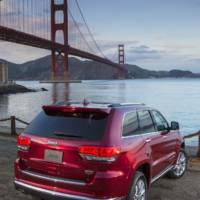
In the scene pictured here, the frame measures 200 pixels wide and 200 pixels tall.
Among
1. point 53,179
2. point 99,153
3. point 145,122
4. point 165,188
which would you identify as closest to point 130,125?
point 145,122

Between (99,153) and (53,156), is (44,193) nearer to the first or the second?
(53,156)

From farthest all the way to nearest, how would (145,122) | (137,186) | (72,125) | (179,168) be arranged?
(179,168) → (145,122) → (137,186) → (72,125)

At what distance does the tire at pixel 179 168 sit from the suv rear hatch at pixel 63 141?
270 cm

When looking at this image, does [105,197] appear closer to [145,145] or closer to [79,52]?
[145,145]

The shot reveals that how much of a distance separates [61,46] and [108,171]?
81907mm

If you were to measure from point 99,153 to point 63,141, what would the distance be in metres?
0.45

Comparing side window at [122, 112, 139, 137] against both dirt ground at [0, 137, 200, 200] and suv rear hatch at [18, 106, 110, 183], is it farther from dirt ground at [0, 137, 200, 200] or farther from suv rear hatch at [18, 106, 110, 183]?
dirt ground at [0, 137, 200, 200]

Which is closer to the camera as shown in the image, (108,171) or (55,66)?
(108,171)

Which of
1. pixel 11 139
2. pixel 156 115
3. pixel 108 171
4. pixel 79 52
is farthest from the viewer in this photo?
pixel 79 52

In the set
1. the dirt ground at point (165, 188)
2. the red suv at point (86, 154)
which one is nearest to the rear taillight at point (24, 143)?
the red suv at point (86, 154)

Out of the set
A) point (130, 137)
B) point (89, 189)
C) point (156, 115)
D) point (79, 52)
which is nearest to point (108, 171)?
point (89, 189)

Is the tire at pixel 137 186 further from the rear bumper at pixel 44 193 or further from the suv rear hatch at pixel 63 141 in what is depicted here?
the suv rear hatch at pixel 63 141

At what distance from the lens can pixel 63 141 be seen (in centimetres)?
408

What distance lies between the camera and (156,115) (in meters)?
5.45
